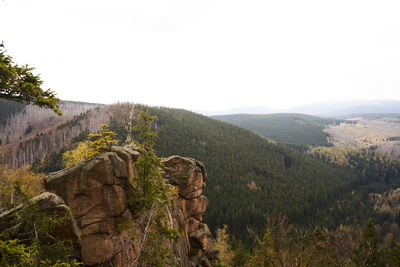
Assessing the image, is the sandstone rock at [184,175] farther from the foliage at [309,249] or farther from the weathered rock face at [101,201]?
the foliage at [309,249]

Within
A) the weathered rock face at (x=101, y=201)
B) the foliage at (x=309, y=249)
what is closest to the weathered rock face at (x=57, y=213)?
the weathered rock face at (x=101, y=201)

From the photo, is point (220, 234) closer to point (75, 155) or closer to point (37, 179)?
point (75, 155)

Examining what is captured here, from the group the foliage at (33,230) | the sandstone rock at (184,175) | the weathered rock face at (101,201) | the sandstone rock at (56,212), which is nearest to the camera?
the foliage at (33,230)

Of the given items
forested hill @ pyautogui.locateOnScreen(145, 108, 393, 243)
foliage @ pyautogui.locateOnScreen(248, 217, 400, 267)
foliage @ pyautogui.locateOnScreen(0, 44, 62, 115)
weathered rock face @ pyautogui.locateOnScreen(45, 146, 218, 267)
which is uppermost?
foliage @ pyautogui.locateOnScreen(0, 44, 62, 115)

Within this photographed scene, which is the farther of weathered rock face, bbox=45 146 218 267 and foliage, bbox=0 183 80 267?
weathered rock face, bbox=45 146 218 267

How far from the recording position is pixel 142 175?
16.7 meters

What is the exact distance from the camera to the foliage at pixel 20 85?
8508mm

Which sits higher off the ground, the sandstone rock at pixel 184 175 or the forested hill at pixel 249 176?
→ the sandstone rock at pixel 184 175

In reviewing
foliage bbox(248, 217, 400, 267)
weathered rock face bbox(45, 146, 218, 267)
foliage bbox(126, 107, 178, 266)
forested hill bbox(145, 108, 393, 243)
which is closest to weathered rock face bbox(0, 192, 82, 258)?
weathered rock face bbox(45, 146, 218, 267)

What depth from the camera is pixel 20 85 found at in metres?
9.23

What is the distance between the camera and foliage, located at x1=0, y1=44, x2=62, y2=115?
8508 mm

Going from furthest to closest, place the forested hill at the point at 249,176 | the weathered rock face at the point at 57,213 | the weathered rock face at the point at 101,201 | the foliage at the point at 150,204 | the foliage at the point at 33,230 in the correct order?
the forested hill at the point at 249,176 < the foliage at the point at 150,204 < the weathered rock face at the point at 101,201 < the weathered rock face at the point at 57,213 < the foliage at the point at 33,230

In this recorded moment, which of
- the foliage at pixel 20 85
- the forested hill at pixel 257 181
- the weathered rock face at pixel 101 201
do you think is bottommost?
the forested hill at pixel 257 181

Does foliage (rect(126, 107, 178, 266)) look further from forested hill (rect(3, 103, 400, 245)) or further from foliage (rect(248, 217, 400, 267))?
forested hill (rect(3, 103, 400, 245))
